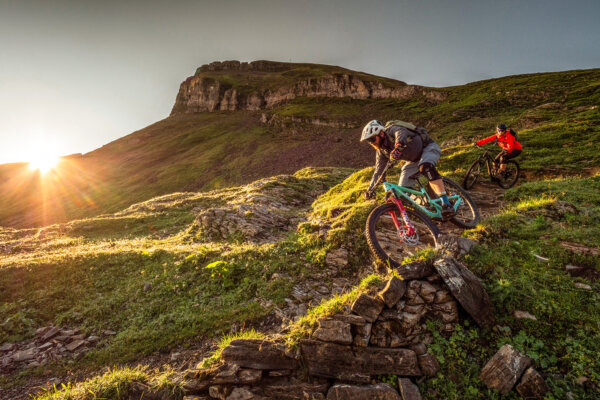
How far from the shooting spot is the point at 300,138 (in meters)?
80.9

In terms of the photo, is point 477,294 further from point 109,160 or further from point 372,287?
point 109,160

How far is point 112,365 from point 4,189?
12065 cm

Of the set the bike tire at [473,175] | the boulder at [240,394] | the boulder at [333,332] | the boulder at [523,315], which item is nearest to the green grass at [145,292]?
the boulder at [240,394]

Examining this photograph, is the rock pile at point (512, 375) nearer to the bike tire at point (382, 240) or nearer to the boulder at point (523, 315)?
the boulder at point (523, 315)

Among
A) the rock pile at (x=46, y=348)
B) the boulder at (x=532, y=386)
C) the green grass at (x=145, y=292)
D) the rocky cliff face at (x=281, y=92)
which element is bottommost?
the rock pile at (x=46, y=348)

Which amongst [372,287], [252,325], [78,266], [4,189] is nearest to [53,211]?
[4,189]

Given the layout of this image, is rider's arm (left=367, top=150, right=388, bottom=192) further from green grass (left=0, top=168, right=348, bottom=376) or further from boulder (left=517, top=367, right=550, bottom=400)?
boulder (left=517, top=367, right=550, bottom=400)

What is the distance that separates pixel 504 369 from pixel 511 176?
12.9 m

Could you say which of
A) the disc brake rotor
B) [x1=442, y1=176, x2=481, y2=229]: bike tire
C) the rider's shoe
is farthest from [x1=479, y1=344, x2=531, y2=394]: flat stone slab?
[x1=442, y1=176, x2=481, y2=229]: bike tire

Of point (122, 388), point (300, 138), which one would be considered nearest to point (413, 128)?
point (122, 388)

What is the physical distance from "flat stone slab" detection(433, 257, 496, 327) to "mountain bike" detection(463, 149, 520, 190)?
1019 cm

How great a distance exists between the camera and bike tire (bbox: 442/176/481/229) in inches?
352

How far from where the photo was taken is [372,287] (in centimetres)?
529

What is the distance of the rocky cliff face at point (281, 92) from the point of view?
315 ft
